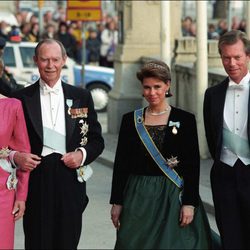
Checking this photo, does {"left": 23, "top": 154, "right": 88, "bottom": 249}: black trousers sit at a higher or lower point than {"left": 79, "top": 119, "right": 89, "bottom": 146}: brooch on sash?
lower

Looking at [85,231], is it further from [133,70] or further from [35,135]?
[133,70]

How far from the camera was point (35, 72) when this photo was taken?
92.7 ft

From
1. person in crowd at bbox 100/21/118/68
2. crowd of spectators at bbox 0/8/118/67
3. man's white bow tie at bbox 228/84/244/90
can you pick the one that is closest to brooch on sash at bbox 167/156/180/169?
man's white bow tie at bbox 228/84/244/90

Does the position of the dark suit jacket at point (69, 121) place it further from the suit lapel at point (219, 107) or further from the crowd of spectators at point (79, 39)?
the crowd of spectators at point (79, 39)

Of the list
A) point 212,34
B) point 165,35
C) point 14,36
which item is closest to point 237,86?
point 165,35

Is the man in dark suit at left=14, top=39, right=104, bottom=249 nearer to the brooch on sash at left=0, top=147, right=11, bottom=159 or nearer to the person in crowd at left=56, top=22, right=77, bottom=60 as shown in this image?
the brooch on sash at left=0, top=147, right=11, bottom=159

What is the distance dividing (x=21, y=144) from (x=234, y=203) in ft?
4.33

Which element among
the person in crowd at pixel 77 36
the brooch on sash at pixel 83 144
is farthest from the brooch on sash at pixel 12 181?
the person in crowd at pixel 77 36

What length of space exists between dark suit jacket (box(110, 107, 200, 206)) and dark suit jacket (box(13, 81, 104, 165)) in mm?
380

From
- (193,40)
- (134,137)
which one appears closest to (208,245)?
(134,137)

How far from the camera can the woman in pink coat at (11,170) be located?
284 inches

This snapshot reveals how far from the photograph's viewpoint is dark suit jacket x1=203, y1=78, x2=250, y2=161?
7.34 m

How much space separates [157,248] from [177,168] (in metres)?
0.49

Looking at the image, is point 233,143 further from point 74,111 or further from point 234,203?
point 74,111
